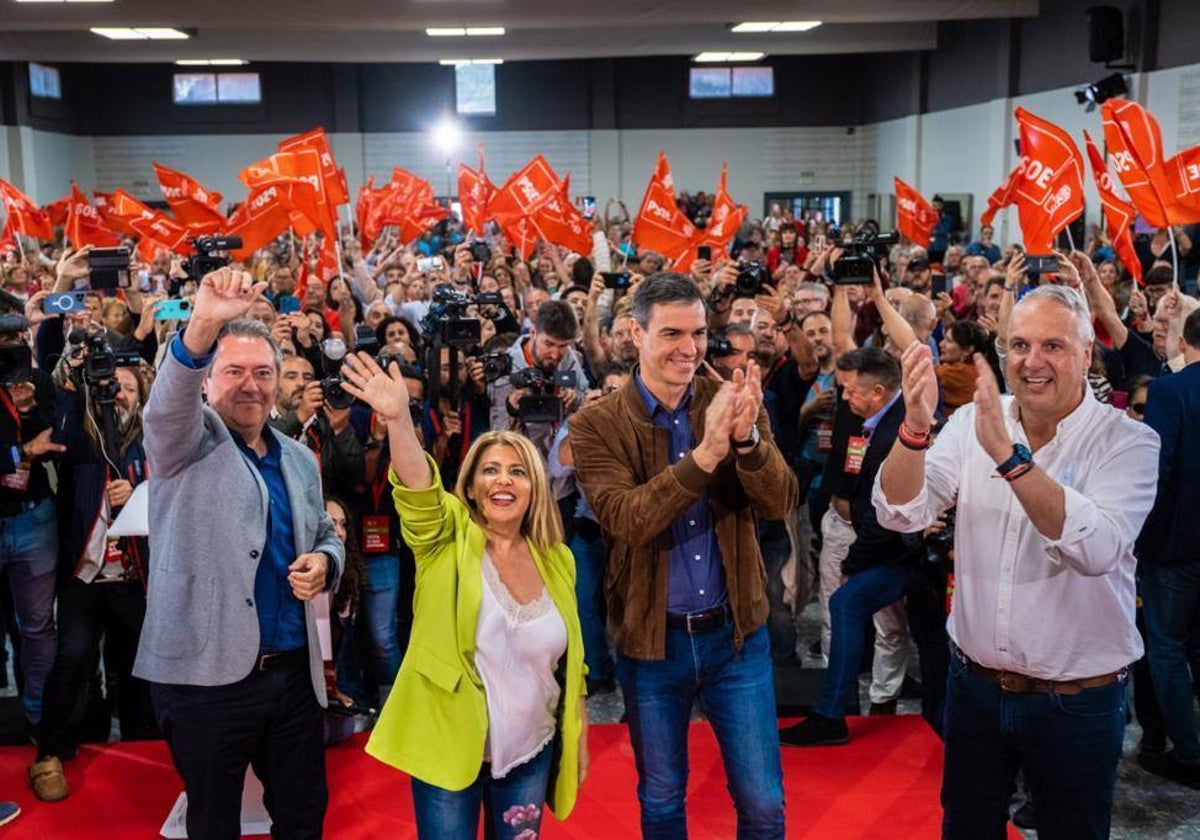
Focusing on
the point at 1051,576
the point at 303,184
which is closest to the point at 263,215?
the point at 303,184

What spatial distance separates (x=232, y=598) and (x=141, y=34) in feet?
57.9

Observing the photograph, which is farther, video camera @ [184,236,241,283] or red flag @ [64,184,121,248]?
red flag @ [64,184,121,248]

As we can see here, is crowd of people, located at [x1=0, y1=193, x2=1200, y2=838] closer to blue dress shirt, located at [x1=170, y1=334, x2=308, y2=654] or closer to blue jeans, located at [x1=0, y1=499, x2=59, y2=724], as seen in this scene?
blue dress shirt, located at [x1=170, y1=334, x2=308, y2=654]

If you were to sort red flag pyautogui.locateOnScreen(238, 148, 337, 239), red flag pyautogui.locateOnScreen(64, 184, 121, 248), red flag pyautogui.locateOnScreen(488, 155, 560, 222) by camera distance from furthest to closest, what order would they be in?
1. red flag pyautogui.locateOnScreen(488, 155, 560, 222)
2. red flag pyautogui.locateOnScreen(64, 184, 121, 248)
3. red flag pyautogui.locateOnScreen(238, 148, 337, 239)

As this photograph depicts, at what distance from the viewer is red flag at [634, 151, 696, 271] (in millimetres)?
9867

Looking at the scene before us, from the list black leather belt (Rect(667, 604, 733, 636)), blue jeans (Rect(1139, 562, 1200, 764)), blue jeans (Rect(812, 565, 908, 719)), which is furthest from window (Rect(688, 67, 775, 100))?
black leather belt (Rect(667, 604, 733, 636))

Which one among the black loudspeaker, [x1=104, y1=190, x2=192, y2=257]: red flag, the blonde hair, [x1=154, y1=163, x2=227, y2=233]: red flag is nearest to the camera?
the blonde hair

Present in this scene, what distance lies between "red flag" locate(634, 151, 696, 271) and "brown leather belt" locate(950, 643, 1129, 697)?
7109 mm

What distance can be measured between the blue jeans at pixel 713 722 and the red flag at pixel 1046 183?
18.6 feet

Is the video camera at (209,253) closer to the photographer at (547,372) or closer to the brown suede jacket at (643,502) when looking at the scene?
the photographer at (547,372)

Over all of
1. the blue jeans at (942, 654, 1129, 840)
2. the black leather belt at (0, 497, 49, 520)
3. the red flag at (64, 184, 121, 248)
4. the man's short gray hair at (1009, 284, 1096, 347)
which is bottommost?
the blue jeans at (942, 654, 1129, 840)

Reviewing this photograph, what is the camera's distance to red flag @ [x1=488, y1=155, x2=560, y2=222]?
11117 millimetres

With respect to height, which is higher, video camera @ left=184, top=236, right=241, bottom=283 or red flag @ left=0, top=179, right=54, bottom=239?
red flag @ left=0, top=179, right=54, bottom=239

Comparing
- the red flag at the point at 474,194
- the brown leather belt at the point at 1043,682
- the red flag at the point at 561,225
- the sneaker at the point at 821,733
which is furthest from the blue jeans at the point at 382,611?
the red flag at the point at 474,194
